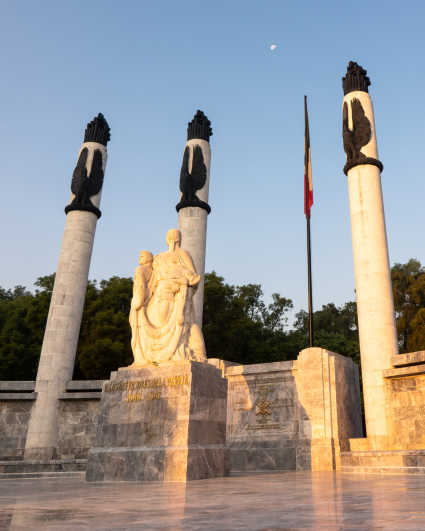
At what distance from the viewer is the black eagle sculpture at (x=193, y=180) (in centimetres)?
2302

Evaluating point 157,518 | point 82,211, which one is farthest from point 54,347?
point 157,518

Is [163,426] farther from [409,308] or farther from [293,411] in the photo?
[409,308]

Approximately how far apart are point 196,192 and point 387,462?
15.2 meters

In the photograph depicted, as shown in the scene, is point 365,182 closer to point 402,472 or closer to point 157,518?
point 402,472

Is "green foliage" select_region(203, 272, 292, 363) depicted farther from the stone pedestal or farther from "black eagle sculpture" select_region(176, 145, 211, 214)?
the stone pedestal

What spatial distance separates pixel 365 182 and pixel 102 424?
534 inches

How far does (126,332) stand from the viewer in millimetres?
30219

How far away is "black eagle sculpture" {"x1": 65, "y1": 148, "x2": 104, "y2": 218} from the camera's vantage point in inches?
906

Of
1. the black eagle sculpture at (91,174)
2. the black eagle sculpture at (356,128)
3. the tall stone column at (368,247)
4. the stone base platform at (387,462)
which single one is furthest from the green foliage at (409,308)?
the black eagle sculpture at (91,174)

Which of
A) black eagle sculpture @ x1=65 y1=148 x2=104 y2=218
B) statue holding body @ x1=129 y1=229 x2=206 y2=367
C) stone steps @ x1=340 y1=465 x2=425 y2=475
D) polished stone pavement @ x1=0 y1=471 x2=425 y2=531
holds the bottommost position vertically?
polished stone pavement @ x1=0 y1=471 x2=425 y2=531

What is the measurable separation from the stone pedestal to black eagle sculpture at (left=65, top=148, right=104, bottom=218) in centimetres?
1403

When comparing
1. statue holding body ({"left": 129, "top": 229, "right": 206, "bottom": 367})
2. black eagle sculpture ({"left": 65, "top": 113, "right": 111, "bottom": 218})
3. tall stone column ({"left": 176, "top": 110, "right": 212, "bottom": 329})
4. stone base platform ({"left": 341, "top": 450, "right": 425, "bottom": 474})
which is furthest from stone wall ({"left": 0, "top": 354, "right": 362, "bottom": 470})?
black eagle sculpture ({"left": 65, "top": 113, "right": 111, "bottom": 218})

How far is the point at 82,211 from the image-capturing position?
22875 millimetres

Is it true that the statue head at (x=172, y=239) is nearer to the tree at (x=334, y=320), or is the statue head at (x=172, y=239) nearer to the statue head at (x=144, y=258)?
the statue head at (x=144, y=258)
